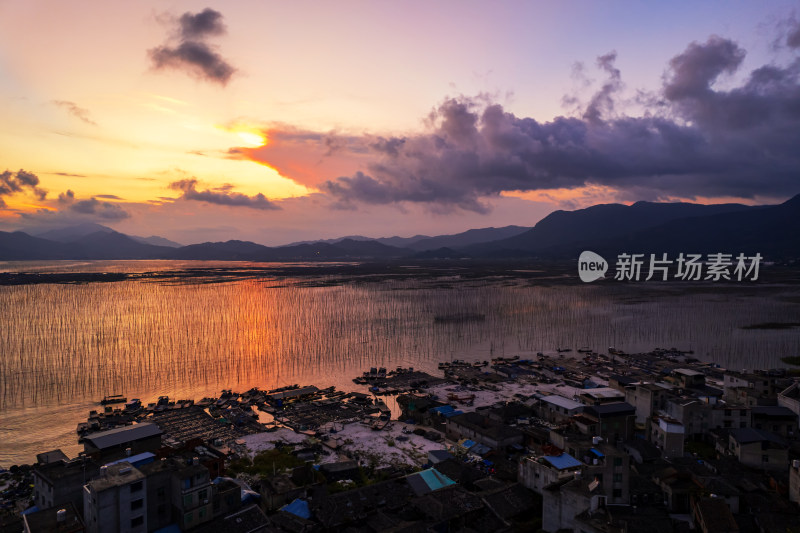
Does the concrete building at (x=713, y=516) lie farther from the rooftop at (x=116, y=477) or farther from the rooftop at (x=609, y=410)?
the rooftop at (x=116, y=477)

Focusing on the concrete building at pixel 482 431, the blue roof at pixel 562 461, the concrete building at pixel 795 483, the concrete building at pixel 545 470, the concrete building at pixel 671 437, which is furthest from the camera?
the concrete building at pixel 482 431

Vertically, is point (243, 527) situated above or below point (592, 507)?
below

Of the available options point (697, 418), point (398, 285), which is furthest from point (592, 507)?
point (398, 285)

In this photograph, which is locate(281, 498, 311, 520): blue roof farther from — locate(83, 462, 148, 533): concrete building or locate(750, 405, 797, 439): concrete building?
locate(750, 405, 797, 439): concrete building

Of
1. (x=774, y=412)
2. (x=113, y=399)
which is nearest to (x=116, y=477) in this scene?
(x=113, y=399)

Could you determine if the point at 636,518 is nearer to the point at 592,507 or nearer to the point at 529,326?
the point at 592,507

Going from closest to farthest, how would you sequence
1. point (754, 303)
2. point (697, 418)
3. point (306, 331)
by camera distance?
point (697, 418)
point (306, 331)
point (754, 303)

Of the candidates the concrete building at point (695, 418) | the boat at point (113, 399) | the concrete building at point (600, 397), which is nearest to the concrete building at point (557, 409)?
the concrete building at point (600, 397)
